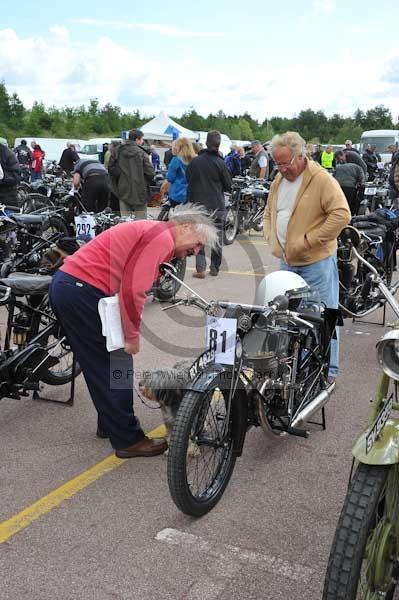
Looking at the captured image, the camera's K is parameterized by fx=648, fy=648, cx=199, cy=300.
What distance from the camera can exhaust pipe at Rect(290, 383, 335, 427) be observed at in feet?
12.4

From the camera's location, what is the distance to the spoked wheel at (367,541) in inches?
82.3

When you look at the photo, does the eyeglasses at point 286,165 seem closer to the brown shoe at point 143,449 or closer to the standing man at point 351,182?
the brown shoe at point 143,449

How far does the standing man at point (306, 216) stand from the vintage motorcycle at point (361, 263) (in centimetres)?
137

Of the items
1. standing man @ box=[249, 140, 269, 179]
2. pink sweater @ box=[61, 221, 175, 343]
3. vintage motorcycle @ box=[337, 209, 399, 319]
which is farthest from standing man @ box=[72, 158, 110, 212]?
pink sweater @ box=[61, 221, 175, 343]

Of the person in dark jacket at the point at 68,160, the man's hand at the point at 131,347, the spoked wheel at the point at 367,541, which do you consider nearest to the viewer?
the spoked wheel at the point at 367,541

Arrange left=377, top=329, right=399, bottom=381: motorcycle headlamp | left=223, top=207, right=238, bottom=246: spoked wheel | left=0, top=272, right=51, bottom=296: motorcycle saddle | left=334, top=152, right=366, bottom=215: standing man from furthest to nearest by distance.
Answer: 1. left=334, top=152, right=366, bottom=215: standing man
2. left=223, top=207, right=238, bottom=246: spoked wheel
3. left=0, top=272, right=51, bottom=296: motorcycle saddle
4. left=377, top=329, right=399, bottom=381: motorcycle headlamp

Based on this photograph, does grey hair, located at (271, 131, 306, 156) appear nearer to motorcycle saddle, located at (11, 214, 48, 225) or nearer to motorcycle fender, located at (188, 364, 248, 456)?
motorcycle fender, located at (188, 364, 248, 456)

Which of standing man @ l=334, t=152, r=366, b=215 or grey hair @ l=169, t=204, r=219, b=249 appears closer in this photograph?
grey hair @ l=169, t=204, r=219, b=249

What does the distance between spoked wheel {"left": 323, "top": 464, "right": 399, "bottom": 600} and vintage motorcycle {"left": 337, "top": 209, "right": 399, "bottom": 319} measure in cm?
388

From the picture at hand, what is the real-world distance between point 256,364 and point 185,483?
0.72 meters

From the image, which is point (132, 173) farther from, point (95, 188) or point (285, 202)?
point (285, 202)

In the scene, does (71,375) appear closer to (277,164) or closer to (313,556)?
(277,164)

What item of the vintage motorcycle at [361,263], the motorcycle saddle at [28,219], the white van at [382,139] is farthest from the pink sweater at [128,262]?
the white van at [382,139]

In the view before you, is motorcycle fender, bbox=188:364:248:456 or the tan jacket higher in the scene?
the tan jacket
